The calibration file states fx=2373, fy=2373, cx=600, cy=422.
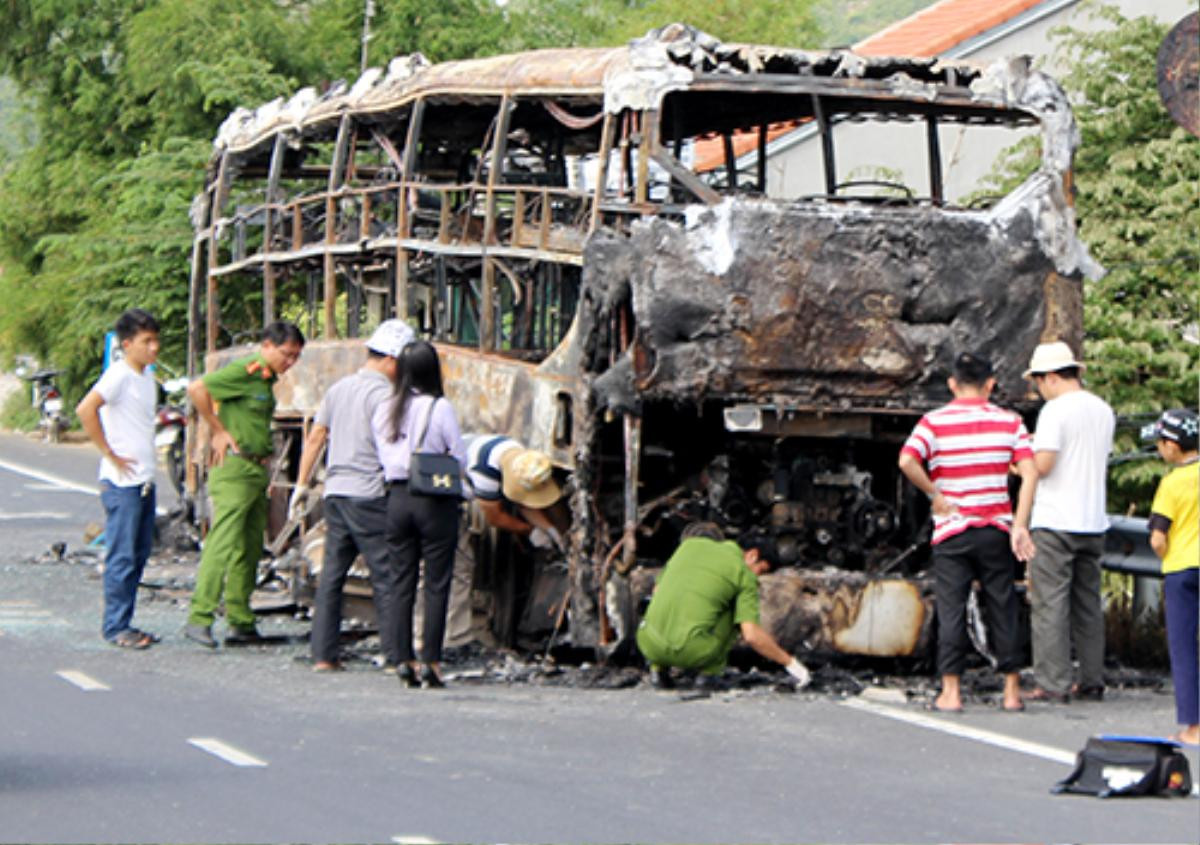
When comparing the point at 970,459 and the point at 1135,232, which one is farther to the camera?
the point at 1135,232

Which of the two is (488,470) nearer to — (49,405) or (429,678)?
(429,678)

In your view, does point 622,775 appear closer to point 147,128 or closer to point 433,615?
point 433,615

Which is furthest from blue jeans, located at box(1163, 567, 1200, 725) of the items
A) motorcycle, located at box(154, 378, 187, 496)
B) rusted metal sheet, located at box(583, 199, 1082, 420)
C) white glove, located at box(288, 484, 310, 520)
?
motorcycle, located at box(154, 378, 187, 496)

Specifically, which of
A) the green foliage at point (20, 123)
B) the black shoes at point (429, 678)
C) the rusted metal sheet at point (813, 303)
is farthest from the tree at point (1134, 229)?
the green foliage at point (20, 123)

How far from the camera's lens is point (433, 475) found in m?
11.5

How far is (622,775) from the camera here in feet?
28.5

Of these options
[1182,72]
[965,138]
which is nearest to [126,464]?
[1182,72]

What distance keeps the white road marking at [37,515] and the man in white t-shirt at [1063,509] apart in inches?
546

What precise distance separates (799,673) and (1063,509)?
4.88 feet

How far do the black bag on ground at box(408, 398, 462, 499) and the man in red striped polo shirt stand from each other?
85.9 inches

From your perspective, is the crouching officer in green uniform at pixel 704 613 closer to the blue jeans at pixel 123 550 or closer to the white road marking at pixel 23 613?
the blue jeans at pixel 123 550

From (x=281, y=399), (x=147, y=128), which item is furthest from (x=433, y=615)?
(x=147, y=128)

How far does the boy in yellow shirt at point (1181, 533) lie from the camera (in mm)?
10086

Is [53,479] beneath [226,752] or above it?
above
